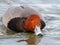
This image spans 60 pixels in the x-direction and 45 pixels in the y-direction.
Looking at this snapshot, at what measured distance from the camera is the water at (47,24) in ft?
19.2

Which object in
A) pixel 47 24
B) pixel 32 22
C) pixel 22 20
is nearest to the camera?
pixel 32 22

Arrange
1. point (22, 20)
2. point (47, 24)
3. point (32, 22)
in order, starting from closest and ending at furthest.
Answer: point (32, 22), point (22, 20), point (47, 24)

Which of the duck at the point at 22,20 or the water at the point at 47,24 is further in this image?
the duck at the point at 22,20

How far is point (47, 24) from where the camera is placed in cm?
716

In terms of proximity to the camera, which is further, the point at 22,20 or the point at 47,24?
the point at 47,24

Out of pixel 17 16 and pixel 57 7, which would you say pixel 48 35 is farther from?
pixel 57 7

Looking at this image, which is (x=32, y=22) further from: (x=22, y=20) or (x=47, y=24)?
(x=47, y=24)

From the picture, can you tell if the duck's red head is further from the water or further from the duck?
the water

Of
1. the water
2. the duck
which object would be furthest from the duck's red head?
the water

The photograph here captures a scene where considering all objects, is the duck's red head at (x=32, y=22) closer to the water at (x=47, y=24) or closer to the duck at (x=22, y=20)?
the duck at (x=22, y=20)

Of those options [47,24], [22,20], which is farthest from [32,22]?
[47,24]

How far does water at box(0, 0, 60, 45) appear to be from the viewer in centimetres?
586

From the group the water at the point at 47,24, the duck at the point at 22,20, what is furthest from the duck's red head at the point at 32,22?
the water at the point at 47,24

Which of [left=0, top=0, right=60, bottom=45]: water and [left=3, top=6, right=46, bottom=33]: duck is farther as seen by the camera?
[left=3, top=6, right=46, bottom=33]: duck
